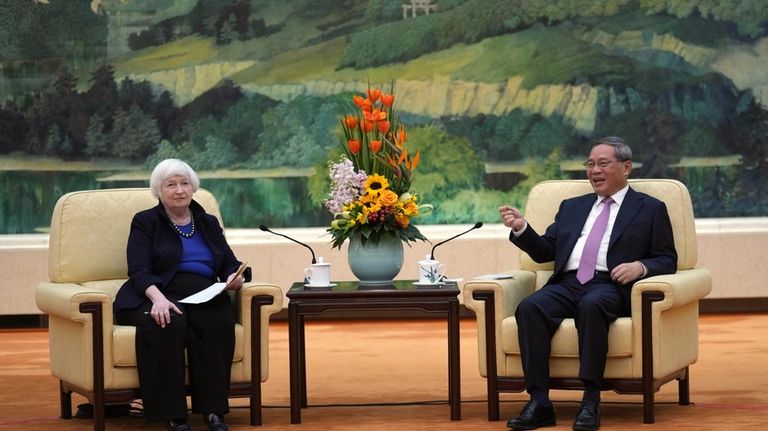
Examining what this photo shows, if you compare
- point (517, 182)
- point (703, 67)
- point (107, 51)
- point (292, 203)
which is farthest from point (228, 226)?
point (703, 67)

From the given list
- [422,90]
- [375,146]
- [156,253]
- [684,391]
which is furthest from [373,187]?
[422,90]

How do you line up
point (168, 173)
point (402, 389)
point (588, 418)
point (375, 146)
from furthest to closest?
1. point (402, 389)
2. point (375, 146)
3. point (168, 173)
4. point (588, 418)

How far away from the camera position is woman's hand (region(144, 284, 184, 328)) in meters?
5.12

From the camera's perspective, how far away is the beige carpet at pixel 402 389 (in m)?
5.37

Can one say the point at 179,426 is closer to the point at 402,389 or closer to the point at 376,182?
the point at 376,182

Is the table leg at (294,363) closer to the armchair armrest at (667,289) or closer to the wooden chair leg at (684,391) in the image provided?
the armchair armrest at (667,289)

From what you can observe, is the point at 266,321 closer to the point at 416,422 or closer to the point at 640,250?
the point at 416,422

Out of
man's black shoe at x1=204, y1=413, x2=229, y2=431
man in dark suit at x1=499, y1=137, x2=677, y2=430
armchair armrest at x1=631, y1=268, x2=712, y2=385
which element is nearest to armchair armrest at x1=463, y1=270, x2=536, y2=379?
man in dark suit at x1=499, y1=137, x2=677, y2=430

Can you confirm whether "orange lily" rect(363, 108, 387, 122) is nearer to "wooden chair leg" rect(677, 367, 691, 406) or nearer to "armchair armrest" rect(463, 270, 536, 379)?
"armchair armrest" rect(463, 270, 536, 379)

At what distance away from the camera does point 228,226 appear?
9.43 m

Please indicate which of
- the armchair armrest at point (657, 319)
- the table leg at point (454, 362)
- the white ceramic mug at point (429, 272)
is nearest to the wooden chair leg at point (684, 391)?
the armchair armrest at point (657, 319)

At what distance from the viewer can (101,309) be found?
16.8 feet

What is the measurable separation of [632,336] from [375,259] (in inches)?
44.9

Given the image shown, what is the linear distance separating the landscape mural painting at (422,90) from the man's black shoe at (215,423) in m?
4.27
